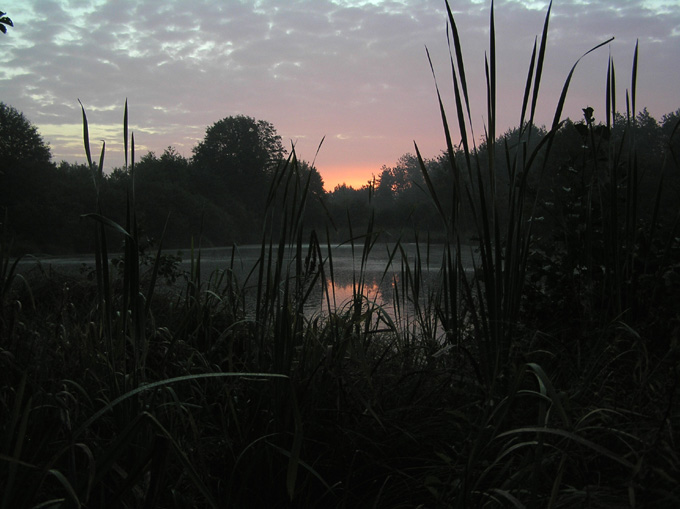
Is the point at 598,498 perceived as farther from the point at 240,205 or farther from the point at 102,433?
the point at 240,205

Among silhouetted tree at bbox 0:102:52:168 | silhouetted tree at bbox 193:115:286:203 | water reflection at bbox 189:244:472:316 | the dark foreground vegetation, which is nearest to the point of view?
the dark foreground vegetation

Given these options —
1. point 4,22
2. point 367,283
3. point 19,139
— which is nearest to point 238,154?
point 19,139

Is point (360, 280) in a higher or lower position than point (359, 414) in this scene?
higher

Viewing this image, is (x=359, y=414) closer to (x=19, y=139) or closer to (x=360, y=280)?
(x=360, y=280)

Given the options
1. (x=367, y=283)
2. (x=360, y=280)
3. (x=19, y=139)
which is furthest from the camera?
(x=19, y=139)

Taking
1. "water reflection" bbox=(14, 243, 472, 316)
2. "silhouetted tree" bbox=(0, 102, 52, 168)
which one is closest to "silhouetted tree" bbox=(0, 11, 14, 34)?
"water reflection" bbox=(14, 243, 472, 316)

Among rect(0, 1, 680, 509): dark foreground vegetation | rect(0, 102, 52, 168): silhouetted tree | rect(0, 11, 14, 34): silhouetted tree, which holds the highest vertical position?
rect(0, 102, 52, 168): silhouetted tree

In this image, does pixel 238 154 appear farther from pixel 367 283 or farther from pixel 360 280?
pixel 360 280

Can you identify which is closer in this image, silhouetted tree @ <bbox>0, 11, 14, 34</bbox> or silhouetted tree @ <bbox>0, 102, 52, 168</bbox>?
silhouetted tree @ <bbox>0, 11, 14, 34</bbox>

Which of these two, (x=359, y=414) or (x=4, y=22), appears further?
(x=4, y=22)

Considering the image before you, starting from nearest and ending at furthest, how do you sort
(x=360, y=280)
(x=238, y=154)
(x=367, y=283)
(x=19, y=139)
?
(x=360, y=280) < (x=367, y=283) < (x=19, y=139) < (x=238, y=154)

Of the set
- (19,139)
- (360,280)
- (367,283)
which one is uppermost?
(19,139)

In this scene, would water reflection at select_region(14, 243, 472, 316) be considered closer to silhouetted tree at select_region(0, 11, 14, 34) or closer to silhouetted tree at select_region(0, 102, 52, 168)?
silhouetted tree at select_region(0, 11, 14, 34)

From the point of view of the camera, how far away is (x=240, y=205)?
22688 millimetres
